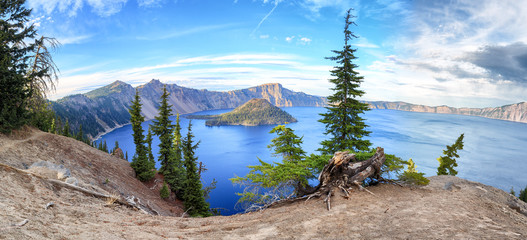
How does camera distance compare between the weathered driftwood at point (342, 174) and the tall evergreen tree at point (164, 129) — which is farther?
the tall evergreen tree at point (164, 129)

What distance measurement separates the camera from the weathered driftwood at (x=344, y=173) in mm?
10125

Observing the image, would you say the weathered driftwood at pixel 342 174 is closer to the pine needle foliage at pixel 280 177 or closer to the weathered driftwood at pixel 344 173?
the weathered driftwood at pixel 344 173

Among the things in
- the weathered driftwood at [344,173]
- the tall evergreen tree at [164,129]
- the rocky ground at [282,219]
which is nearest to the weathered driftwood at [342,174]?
the weathered driftwood at [344,173]

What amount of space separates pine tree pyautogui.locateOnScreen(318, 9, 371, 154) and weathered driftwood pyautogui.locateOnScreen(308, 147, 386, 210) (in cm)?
773

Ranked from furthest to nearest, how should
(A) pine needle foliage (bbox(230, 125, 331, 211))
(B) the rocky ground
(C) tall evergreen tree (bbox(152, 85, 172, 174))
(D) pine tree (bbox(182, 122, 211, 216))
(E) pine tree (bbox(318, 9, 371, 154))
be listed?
(C) tall evergreen tree (bbox(152, 85, 172, 174))
(D) pine tree (bbox(182, 122, 211, 216))
(E) pine tree (bbox(318, 9, 371, 154))
(A) pine needle foliage (bbox(230, 125, 331, 211))
(B) the rocky ground

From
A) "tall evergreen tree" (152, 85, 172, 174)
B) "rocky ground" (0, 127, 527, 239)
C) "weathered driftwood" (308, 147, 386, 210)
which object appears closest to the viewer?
"rocky ground" (0, 127, 527, 239)

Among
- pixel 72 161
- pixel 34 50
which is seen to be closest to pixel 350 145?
pixel 72 161

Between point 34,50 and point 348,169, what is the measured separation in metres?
28.2

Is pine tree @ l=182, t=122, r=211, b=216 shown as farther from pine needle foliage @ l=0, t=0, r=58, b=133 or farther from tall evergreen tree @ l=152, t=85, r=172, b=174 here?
pine needle foliage @ l=0, t=0, r=58, b=133

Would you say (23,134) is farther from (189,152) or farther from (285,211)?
(285,211)

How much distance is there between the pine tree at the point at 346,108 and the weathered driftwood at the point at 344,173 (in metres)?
7.73

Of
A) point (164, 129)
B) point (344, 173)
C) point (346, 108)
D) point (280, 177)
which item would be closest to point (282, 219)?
point (280, 177)

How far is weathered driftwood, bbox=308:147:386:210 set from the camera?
10.1 metres

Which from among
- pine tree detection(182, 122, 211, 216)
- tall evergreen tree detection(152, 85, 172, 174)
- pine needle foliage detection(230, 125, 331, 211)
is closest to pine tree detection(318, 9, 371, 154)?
pine needle foliage detection(230, 125, 331, 211)
